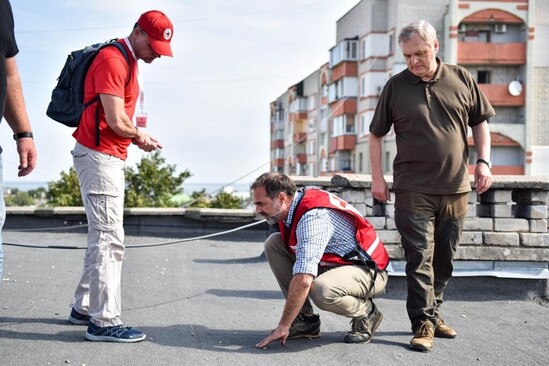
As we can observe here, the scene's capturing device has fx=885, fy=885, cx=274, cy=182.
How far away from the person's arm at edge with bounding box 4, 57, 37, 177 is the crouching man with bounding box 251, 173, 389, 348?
141cm

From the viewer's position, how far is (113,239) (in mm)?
5633

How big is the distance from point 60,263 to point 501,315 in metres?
5.01

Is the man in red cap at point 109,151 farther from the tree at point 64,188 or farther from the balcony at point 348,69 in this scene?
the balcony at point 348,69

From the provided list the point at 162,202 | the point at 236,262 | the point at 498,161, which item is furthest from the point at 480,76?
A: the point at 236,262

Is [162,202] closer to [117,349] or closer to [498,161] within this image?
[117,349]

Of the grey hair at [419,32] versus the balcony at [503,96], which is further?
the balcony at [503,96]

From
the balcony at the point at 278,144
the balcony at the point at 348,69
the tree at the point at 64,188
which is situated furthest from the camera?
the balcony at the point at 278,144

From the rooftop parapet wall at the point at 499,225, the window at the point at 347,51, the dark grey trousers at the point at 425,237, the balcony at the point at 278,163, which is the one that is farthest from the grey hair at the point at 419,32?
the balcony at the point at 278,163

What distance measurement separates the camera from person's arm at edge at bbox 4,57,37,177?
14.4 ft

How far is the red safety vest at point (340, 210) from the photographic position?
18.0 feet

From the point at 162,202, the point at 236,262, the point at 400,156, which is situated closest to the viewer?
the point at 400,156

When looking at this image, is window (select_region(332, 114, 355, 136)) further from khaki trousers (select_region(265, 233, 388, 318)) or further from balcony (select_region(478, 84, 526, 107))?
khaki trousers (select_region(265, 233, 388, 318))

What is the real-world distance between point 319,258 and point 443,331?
1.21 metres

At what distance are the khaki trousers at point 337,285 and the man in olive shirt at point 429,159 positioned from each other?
1.03 feet
